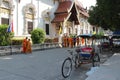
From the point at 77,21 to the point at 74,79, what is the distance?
3072cm

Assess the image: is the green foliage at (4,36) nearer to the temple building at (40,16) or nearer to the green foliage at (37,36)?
the temple building at (40,16)

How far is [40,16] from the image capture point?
30.8 meters

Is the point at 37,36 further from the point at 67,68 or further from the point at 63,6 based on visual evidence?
the point at 67,68

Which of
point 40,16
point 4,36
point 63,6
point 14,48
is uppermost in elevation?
point 63,6

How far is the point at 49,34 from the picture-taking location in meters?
33.2

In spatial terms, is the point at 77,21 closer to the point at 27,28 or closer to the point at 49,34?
the point at 49,34

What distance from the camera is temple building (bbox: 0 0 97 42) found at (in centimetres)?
2580

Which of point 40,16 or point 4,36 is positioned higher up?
point 40,16

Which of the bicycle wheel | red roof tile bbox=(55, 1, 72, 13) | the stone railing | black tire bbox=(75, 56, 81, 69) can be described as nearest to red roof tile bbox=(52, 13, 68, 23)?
red roof tile bbox=(55, 1, 72, 13)

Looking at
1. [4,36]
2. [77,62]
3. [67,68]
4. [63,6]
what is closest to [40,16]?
[63,6]

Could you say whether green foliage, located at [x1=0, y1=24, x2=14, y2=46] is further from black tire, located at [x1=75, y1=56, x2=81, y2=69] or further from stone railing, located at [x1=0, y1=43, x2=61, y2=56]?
black tire, located at [x1=75, y1=56, x2=81, y2=69]

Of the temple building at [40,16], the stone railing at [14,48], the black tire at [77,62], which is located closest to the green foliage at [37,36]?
the stone railing at [14,48]

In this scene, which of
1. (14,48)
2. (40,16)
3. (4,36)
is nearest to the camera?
(14,48)

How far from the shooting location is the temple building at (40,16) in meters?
25.8
